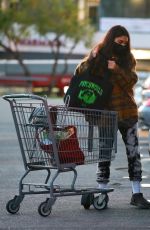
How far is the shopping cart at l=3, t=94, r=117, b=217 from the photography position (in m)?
8.57

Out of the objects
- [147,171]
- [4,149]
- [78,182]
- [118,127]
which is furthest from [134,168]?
[4,149]

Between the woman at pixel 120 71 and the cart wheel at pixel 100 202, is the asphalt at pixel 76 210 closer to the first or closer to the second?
the cart wheel at pixel 100 202

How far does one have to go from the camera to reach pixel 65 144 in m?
8.64

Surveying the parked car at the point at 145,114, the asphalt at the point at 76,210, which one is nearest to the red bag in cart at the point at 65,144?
the asphalt at the point at 76,210

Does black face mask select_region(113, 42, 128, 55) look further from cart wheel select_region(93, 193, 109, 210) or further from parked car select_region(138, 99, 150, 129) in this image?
parked car select_region(138, 99, 150, 129)

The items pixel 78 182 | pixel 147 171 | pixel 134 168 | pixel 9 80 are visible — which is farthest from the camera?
pixel 9 80

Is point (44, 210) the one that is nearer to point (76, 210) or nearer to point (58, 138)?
point (76, 210)

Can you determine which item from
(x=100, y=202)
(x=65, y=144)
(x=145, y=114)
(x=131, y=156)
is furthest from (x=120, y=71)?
(x=145, y=114)

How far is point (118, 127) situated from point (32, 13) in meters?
44.8

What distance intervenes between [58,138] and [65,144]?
0.09 metres

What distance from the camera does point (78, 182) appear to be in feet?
37.5

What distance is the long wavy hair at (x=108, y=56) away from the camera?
9070 mm

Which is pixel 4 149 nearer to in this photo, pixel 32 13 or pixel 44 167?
pixel 44 167

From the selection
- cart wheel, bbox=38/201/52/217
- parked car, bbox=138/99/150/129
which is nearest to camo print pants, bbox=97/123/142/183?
cart wheel, bbox=38/201/52/217
